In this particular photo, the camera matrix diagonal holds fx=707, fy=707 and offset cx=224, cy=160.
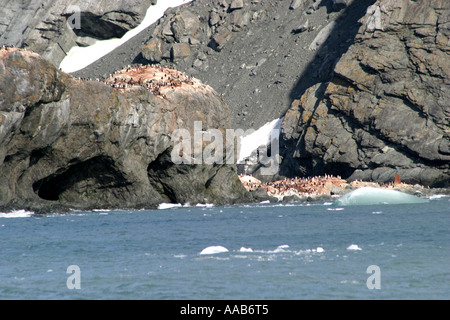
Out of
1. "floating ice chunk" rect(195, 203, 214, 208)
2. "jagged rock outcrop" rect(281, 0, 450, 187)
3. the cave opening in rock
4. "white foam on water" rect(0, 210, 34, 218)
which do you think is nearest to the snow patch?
"jagged rock outcrop" rect(281, 0, 450, 187)

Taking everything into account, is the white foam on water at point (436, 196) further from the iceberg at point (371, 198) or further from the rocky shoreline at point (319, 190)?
the iceberg at point (371, 198)

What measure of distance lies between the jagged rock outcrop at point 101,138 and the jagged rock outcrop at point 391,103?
2152 centimetres

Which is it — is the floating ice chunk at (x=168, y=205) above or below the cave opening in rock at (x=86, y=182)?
below

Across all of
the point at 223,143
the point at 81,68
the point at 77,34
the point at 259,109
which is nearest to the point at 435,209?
the point at 223,143

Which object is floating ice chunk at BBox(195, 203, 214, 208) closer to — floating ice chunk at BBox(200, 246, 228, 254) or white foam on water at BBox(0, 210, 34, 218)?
white foam on water at BBox(0, 210, 34, 218)

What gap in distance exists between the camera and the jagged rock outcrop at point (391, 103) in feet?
263

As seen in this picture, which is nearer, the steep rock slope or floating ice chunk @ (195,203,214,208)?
floating ice chunk @ (195,203,214,208)

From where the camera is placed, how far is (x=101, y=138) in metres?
54.5

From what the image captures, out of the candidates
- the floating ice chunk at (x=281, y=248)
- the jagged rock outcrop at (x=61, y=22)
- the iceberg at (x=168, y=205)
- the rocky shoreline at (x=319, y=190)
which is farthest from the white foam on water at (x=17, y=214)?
the jagged rock outcrop at (x=61, y=22)

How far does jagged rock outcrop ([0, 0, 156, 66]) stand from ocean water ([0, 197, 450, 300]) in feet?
309

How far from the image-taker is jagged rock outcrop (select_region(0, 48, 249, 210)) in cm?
4844

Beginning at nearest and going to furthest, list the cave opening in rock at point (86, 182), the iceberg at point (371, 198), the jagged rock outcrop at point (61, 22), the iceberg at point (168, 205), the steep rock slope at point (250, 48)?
the cave opening in rock at point (86, 182)
the iceberg at point (371, 198)
the iceberg at point (168, 205)
the steep rock slope at point (250, 48)
the jagged rock outcrop at point (61, 22)

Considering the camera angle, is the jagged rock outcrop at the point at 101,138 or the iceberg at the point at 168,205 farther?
the iceberg at the point at 168,205
